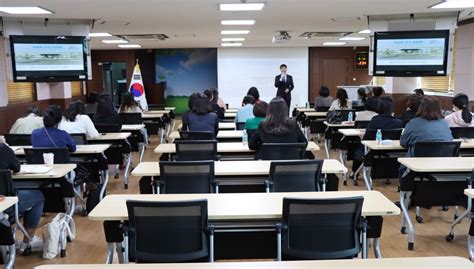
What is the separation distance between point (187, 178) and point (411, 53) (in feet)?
15.4

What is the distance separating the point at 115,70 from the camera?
58.1 feet

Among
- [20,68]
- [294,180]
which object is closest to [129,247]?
[294,180]

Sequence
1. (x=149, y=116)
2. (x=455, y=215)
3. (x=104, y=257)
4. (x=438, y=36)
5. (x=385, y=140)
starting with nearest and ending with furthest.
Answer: (x=104, y=257)
(x=455, y=215)
(x=385, y=140)
(x=438, y=36)
(x=149, y=116)

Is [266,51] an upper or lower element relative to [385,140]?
upper

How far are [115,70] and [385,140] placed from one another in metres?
13.9

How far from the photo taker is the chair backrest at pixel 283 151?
451 centimetres

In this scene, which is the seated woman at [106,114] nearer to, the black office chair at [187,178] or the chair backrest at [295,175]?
the black office chair at [187,178]

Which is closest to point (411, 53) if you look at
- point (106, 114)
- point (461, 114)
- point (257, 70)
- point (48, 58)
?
point (461, 114)

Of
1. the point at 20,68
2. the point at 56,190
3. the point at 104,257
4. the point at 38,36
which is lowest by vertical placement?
the point at 104,257

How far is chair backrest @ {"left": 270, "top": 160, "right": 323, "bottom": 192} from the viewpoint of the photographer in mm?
3658

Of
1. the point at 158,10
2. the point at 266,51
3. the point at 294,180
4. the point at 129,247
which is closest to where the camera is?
the point at 129,247

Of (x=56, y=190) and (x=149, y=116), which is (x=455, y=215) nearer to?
(x=56, y=190)

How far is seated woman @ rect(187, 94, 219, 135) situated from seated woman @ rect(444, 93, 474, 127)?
3.16 meters

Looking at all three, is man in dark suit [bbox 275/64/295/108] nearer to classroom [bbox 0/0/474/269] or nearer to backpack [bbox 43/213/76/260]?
classroom [bbox 0/0/474/269]
